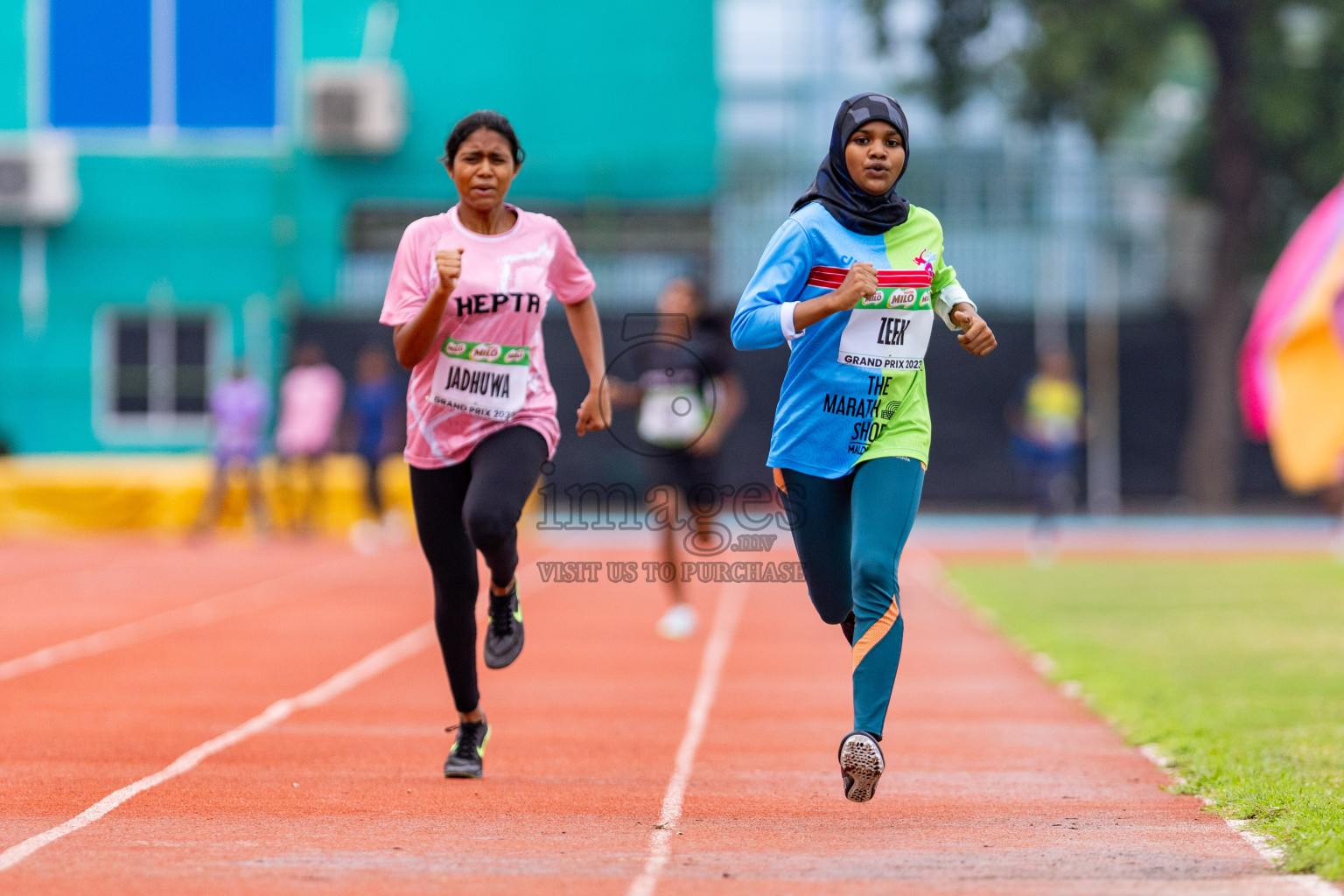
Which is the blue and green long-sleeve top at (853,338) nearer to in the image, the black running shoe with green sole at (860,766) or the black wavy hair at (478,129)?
the black running shoe with green sole at (860,766)

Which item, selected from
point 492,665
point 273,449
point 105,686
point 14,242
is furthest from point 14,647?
point 14,242

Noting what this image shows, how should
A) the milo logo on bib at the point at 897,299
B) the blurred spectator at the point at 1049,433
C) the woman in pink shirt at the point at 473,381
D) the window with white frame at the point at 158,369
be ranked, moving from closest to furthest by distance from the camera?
the milo logo on bib at the point at 897,299
the woman in pink shirt at the point at 473,381
the blurred spectator at the point at 1049,433
the window with white frame at the point at 158,369

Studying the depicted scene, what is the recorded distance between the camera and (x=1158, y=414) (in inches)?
1081

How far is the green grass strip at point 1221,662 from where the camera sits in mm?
5836

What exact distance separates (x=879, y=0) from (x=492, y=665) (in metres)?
21.5

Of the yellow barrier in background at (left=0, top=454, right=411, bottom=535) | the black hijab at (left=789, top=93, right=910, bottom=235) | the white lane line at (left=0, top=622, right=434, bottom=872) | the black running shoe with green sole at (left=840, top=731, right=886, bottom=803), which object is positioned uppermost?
the black hijab at (left=789, top=93, right=910, bottom=235)

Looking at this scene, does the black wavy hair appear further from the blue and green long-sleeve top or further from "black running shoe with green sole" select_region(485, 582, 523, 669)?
"black running shoe with green sole" select_region(485, 582, 523, 669)

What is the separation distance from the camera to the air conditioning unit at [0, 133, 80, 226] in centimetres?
2802

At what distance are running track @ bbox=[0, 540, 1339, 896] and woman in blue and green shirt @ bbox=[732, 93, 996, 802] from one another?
2.36 ft

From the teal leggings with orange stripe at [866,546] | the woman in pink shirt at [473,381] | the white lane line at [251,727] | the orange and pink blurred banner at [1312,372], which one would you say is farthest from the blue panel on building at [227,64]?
the teal leggings with orange stripe at [866,546]

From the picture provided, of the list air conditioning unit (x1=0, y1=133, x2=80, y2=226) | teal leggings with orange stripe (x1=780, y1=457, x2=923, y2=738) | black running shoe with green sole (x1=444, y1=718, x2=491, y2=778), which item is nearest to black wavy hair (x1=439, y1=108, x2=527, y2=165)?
teal leggings with orange stripe (x1=780, y1=457, x2=923, y2=738)

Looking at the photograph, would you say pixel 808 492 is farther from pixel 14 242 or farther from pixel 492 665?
pixel 14 242

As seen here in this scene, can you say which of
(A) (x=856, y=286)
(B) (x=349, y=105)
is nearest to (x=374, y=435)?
(B) (x=349, y=105)

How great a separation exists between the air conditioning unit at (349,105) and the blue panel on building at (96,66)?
2.71m
